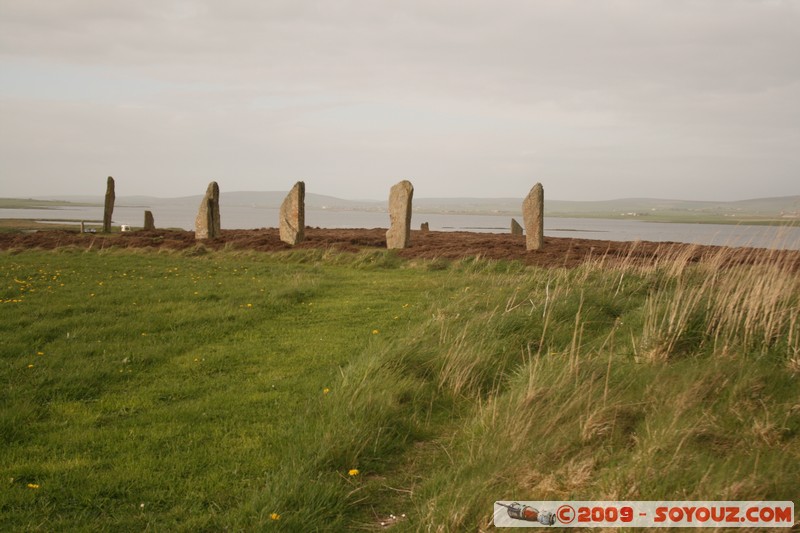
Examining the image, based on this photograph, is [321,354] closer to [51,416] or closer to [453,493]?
[51,416]

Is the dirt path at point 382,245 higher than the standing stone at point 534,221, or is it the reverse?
the standing stone at point 534,221

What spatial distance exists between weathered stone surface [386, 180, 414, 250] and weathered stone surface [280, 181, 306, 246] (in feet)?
11.0

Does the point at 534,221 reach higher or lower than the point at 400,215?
lower

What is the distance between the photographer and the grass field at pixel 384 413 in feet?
14.8

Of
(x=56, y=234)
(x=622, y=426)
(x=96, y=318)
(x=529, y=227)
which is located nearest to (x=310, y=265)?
(x=529, y=227)

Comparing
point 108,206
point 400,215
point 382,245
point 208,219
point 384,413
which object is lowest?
point 384,413

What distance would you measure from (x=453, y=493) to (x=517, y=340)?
3.98 meters

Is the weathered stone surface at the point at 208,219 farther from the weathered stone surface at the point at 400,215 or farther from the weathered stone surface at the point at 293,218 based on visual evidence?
the weathered stone surface at the point at 400,215

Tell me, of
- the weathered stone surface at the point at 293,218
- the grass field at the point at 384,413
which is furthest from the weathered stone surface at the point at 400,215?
the grass field at the point at 384,413

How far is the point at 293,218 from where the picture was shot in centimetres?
2402

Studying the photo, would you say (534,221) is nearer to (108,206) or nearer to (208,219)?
(208,219)

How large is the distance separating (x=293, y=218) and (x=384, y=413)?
18.7 m

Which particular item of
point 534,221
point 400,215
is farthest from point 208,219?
point 534,221

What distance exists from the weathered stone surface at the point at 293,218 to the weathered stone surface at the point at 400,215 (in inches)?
132
